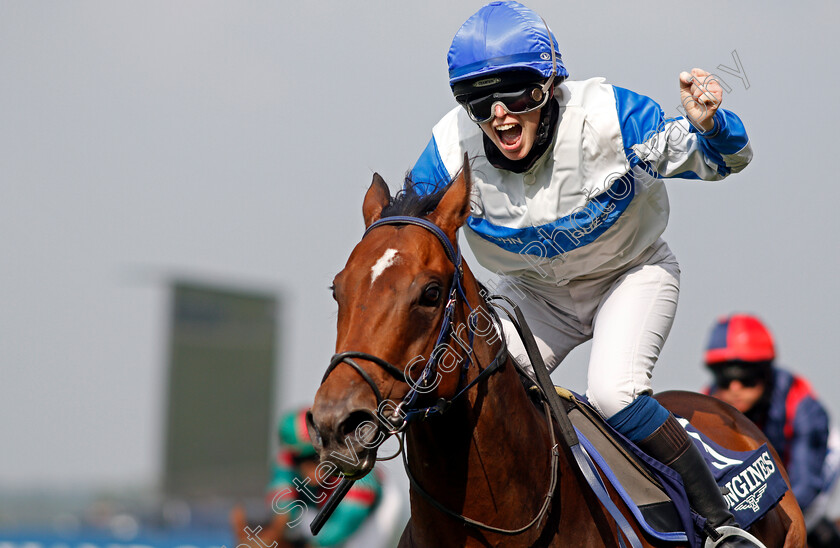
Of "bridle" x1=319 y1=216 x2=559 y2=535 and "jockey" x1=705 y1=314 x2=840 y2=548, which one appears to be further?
"jockey" x1=705 y1=314 x2=840 y2=548

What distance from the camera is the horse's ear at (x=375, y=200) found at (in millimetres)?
3096

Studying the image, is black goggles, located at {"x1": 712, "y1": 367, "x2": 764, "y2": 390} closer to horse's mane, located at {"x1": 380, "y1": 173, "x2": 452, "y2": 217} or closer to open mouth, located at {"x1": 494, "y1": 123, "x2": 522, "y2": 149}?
open mouth, located at {"x1": 494, "y1": 123, "x2": 522, "y2": 149}

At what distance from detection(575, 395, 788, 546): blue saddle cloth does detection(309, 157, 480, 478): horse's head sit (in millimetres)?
858

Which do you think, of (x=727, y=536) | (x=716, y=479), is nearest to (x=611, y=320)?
(x=716, y=479)

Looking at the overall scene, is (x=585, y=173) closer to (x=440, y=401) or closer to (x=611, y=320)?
(x=611, y=320)

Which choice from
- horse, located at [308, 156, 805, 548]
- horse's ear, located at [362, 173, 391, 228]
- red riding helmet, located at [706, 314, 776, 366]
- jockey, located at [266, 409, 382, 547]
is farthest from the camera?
red riding helmet, located at [706, 314, 776, 366]

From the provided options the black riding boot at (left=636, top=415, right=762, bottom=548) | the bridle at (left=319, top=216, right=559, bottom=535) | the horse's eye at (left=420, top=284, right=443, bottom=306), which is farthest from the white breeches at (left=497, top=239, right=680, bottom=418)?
the horse's eye at (left=420, top=284, right=443, bottom=306)

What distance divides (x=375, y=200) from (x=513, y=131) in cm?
59

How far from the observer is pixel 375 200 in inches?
124

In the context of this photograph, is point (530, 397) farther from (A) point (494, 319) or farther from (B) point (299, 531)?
(B) point (299, 531)

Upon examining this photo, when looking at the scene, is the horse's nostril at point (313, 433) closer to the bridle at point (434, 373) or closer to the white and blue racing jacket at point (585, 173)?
the bridle at point (434, 373)

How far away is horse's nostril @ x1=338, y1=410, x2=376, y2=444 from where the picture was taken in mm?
2438

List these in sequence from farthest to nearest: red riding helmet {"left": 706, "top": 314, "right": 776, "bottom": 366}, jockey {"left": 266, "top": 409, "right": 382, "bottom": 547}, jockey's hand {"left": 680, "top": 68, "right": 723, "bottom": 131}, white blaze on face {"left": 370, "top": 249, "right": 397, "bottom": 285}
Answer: red riding helmet {"left": 706, "top": 314, "right": 776, "bottom": 366}, jockey {"left": 266, "top": 409, "right": 382, "bottom": 547}, jockey's hand {"left": 680, "top": 68, "right": 723, "bottom": 131}, white blaze on face {"left": 370, "top": 249, "right": 397, "bottom": 285}

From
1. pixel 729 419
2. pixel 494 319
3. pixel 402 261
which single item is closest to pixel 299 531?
pixel 729 419
